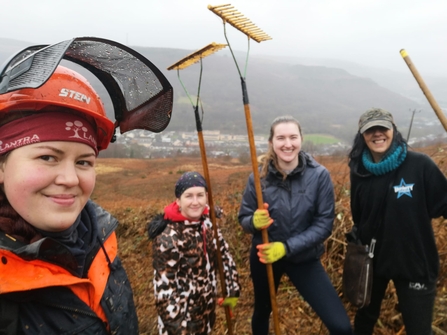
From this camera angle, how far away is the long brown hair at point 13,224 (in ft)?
3.37

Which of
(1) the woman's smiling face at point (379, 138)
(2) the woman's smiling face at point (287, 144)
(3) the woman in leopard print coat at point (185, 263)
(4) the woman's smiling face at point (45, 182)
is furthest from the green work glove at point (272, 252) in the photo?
(4) the woman's smiling face at point (45, 182)

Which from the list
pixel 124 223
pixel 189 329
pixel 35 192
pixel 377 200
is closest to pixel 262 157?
pixel 377 200

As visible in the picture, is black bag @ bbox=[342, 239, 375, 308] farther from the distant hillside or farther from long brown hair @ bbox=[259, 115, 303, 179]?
the distant hillside

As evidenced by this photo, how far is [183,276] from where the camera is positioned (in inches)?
98.5

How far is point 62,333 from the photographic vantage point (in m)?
1.06

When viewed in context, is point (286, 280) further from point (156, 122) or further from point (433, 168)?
point (156, 122)

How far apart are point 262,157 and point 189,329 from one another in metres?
1.64

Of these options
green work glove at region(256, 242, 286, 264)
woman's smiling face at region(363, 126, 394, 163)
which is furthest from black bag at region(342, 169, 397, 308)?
green work glove at region(256, 242, 286, 264)

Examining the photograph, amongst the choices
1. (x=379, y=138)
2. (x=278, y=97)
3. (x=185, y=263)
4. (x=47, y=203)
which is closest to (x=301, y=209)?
(x=379, y=138)

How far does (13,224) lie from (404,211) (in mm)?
2412

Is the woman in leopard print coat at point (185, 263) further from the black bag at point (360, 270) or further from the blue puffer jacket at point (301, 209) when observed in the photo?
the black bag at point (360, 270)

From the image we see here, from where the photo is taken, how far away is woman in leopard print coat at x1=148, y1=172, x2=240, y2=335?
2404 millimetres

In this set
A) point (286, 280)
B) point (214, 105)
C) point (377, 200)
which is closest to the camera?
point (377, 200)

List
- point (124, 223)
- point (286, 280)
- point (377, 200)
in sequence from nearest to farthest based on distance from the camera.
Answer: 1. point (377, 200)
2. point (286, 280)
3. point (124, 223)
